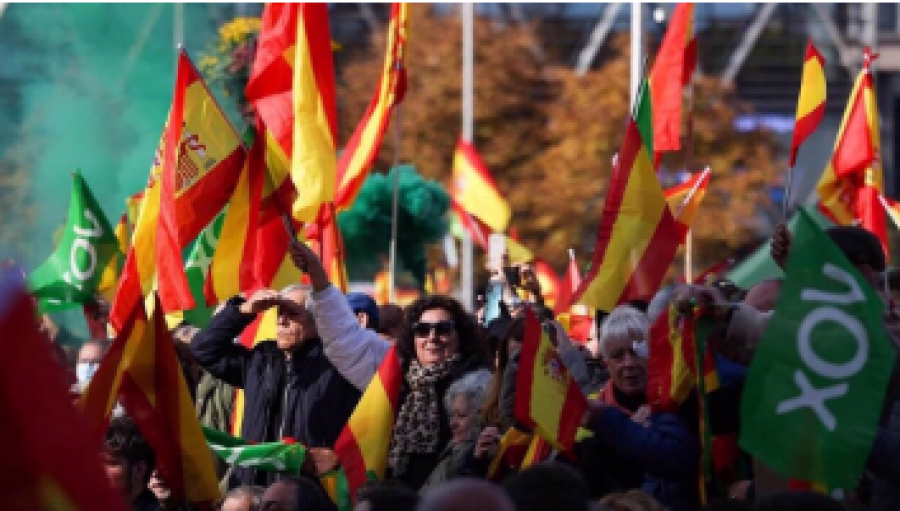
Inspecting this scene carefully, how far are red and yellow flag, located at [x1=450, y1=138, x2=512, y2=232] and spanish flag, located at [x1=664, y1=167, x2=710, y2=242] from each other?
5.89 m

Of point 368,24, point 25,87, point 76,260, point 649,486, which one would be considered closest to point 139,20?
point 25,87

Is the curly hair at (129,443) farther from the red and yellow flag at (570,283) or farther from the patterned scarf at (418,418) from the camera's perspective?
the red and yellow flag at (570,283)

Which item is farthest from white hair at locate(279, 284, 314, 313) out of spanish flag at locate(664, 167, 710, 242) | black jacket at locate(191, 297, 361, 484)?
spanish flag at locate(664, 167, 710, 242)

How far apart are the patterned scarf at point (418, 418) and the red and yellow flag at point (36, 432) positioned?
3035 millimetres

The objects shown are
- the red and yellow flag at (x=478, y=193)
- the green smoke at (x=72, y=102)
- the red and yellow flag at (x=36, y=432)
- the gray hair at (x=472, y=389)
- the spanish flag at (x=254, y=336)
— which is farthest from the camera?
the green smoke at (x=72, y=102)

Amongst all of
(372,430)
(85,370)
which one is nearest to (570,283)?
(85,370)

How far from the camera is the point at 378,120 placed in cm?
1162

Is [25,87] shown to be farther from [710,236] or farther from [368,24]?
[368,24]

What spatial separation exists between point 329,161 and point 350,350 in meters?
2.22

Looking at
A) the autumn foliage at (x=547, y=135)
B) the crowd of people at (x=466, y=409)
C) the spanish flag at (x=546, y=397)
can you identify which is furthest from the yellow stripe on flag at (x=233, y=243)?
the autumn foliage at (x=547, y=135)

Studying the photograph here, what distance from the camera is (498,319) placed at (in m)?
8.73

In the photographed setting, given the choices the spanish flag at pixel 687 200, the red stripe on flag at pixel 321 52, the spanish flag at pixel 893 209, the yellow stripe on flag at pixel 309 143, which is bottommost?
the spanish flag at pixel 893 209

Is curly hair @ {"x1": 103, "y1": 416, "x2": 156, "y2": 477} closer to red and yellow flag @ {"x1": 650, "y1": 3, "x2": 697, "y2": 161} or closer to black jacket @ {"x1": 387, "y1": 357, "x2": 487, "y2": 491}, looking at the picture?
black jacket @ {"x1": 387, "y1": 357, "x2": 487, "y2": 491}

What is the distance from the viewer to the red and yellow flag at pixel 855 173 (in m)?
11.4
